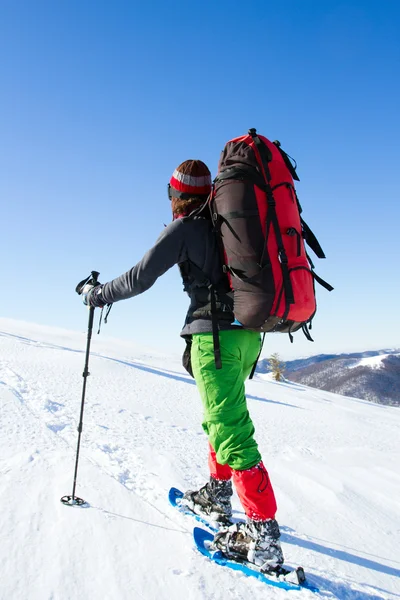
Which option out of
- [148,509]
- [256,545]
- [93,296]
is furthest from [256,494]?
[93,296]

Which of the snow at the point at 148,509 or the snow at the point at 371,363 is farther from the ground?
the snow at the point at 371,363

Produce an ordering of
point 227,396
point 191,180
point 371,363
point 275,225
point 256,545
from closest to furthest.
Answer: point 256,545, point 275,225, point 227,396, point 191,180, point 371,363

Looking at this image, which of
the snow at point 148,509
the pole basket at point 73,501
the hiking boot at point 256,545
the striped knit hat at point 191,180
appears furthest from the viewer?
the striped knit hat at point 191,180

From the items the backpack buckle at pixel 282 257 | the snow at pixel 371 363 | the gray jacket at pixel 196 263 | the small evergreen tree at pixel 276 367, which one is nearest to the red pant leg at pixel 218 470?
the gray jacket at pixel 196 263

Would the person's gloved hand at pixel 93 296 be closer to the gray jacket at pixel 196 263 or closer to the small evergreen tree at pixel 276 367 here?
the gray jacket at pixel 196 263

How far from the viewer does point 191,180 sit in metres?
3.08

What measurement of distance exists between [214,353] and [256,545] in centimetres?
123

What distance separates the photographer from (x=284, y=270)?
2.56 m

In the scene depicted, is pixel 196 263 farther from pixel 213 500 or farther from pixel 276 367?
pixel 276 367

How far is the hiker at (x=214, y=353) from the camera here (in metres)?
2.55

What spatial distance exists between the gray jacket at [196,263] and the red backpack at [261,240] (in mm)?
108

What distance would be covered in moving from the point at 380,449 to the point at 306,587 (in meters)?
5.36

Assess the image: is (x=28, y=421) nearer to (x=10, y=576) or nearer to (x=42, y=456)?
(x=42, y=456)

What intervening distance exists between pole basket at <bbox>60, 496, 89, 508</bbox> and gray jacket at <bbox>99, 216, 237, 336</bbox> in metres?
1.48
